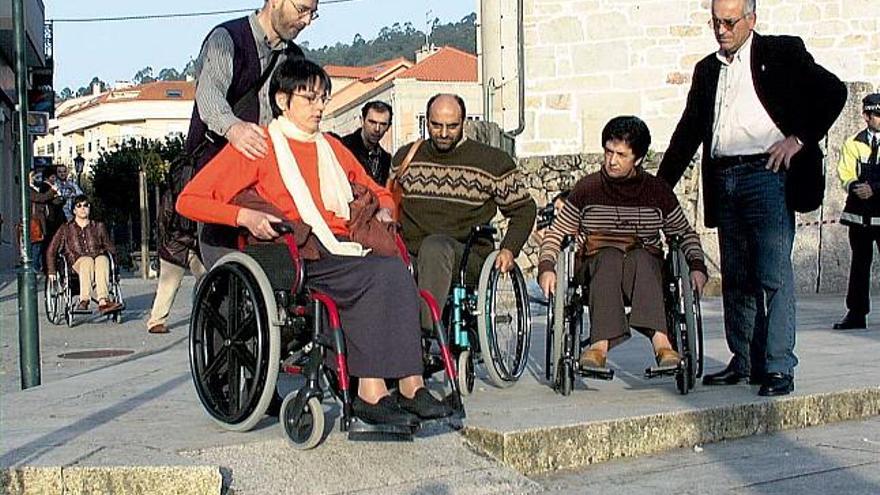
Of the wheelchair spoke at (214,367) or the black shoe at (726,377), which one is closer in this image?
the wheelchair spoke at (214,367)

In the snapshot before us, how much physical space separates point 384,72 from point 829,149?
77361mm

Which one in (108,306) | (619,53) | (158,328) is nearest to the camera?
(158,328)

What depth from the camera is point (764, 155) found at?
6.44 m

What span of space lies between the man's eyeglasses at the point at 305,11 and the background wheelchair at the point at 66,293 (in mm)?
9242

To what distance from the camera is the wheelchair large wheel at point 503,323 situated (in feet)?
20.9

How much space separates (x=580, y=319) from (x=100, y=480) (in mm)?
2657

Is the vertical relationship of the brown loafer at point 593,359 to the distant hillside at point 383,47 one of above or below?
below

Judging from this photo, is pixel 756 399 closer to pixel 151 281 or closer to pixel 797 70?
pixel 797 70

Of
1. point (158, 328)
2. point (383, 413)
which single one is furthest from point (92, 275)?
point (383, 413)

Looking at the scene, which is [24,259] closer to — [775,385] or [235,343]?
Answer: [235,343]

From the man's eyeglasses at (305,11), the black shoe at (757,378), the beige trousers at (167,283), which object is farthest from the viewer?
the beige trousers at (167,283)

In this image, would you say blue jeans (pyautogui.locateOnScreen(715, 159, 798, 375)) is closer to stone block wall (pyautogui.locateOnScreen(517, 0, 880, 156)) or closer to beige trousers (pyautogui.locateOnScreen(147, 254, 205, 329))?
beige trousers (pyautogui.locateOnScreen(147, 254, 205, 329))

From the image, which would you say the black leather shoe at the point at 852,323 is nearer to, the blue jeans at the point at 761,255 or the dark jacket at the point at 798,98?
the blue jeans at the point at 761,255

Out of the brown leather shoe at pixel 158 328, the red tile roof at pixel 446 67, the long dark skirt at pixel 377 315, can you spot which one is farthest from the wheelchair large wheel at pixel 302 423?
the red tile roof at pixel 446 67
